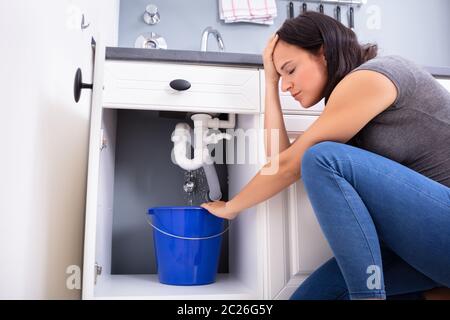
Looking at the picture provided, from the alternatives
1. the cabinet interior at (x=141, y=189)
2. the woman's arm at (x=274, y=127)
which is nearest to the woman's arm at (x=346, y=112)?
the woman's arm at (x=274, y=127)

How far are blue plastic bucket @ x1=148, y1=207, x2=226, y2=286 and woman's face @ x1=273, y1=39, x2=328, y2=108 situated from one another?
1.37 feet

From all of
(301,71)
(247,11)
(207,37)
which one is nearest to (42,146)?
(301,71)

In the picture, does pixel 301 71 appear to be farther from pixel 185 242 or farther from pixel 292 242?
pixel 185 242

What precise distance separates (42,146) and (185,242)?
1.65 feet

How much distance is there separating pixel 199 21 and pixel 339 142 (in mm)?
1148

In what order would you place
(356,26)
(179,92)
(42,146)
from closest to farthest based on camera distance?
(42,146)
(179,92)
(356,26)

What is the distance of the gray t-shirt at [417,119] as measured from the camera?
2.85 ft

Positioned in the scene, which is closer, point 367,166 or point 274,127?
point 367,166

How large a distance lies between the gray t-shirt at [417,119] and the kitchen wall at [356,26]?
1.08 metres

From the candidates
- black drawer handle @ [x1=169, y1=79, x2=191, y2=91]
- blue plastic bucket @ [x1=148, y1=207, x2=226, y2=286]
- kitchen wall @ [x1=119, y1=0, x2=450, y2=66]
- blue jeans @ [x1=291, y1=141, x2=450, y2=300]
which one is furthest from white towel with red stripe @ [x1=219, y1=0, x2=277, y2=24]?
blue jeans @ [x1=291, y1=141, x2=450, y2=300]

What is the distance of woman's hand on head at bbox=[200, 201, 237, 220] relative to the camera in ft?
3.65

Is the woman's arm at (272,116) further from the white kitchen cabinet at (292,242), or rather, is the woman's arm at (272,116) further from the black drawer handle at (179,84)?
the black drawer handle at (179,84)

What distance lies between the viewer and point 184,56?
1.18m
